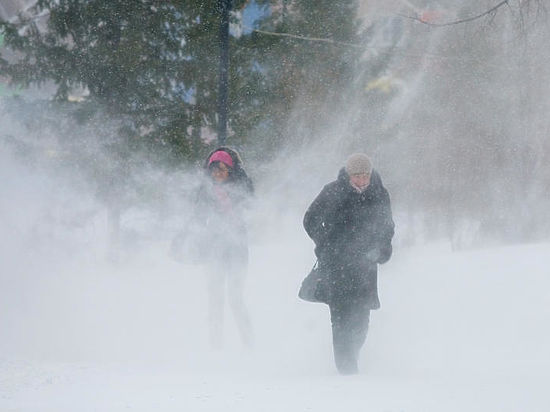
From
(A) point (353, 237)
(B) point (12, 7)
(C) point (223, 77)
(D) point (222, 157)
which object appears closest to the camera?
(A) point (353, 237)

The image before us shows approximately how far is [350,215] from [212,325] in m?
2.13

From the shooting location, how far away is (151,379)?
550cm

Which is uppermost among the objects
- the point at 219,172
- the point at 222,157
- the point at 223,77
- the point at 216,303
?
the point at 223,77

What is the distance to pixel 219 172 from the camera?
6.95 metres

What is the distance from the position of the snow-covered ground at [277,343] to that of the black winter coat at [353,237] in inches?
28.0

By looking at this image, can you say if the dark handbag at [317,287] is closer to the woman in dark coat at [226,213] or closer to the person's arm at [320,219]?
the person's arm at [320,219]

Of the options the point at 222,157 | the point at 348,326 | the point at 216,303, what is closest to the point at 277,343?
the point at 216,303

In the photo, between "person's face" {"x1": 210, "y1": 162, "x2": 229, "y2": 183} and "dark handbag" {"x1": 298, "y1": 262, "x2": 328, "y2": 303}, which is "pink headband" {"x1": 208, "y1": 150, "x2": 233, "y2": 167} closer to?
"person's face" {"x1": 210, "y1": 162, "x2": 229, "y2": 183}

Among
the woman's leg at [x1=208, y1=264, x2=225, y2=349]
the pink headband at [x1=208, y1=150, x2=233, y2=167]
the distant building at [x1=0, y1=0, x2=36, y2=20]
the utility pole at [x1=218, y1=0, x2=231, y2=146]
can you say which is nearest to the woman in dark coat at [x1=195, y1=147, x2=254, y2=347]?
the pink headband at [x1=208, y1=150, x2=233, y2=167]

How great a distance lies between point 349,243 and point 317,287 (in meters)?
0.42

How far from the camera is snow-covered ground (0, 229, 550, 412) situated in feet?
16.1

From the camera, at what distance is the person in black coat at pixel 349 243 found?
5.89m

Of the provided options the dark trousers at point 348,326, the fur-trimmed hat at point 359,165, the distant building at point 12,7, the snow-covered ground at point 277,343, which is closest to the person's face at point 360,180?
the fur-trimmed hat at point 359,165

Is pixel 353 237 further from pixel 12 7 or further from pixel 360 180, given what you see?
pixel 12 7
